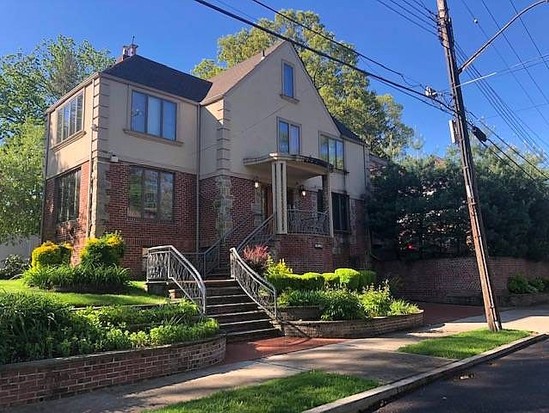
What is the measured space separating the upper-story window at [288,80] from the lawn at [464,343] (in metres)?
12.8

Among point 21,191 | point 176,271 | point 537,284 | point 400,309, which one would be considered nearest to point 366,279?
point 400,309

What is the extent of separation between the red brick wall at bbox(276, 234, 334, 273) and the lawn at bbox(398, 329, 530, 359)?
6.67 m

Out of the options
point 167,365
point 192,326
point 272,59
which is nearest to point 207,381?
point 167,365

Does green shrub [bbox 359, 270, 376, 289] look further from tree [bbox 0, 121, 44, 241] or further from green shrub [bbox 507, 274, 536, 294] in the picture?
tree [bbox 0, 121, 44, 241]

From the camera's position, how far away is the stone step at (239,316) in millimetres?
11773

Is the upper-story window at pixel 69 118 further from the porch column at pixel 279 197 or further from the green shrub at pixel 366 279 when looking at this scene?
the green shrub at pixel 366 279

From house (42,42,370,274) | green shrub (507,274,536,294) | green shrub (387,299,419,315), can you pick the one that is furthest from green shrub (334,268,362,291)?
green shrub (507,274,536,294)

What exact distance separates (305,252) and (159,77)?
346 inches

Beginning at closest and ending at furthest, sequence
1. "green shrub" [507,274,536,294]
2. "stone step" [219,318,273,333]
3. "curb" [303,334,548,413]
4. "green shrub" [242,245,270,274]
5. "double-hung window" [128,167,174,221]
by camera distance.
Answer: "curb" [303,334,548,413] < "stone step" [219,318,273,333] < "green shrub" [242,245,270,274] < "double-hung window" [128,167,174,221] < "green shrub" [507,274,536,294]

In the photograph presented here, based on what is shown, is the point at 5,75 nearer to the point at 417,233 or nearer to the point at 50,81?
the point at 50,81

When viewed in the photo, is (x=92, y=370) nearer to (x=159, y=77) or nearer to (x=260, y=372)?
(x=260, y=372)

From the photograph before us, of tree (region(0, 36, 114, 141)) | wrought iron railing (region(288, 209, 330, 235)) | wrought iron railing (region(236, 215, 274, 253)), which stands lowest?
wrought iron railing (region(236, 215, 274, 253))

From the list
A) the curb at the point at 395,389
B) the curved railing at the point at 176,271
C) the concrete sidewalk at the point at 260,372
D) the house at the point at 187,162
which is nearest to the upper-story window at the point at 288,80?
the house at the point at 187,162

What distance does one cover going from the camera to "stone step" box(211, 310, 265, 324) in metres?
11.8
